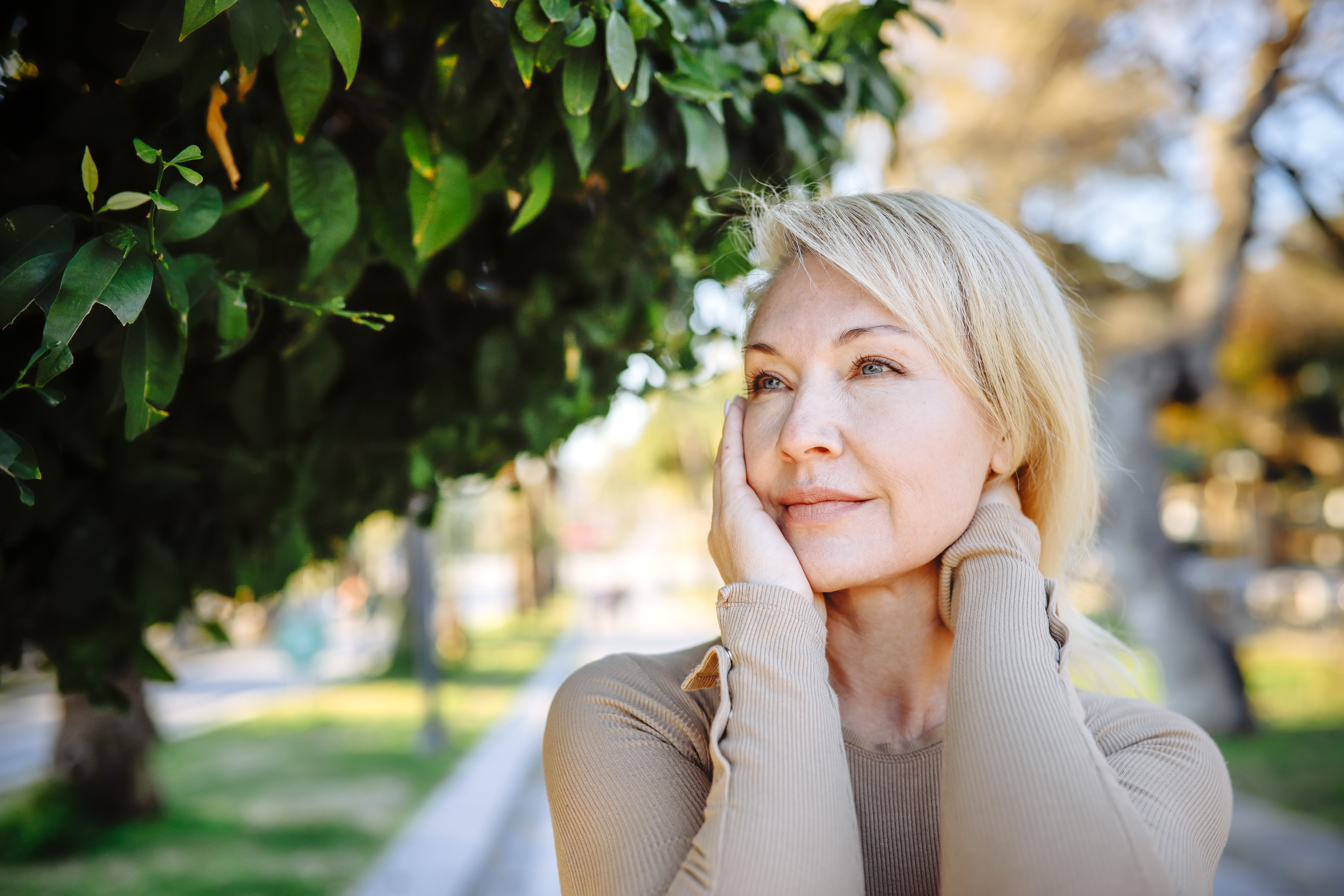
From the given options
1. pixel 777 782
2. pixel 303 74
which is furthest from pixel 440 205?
pixel 777 782

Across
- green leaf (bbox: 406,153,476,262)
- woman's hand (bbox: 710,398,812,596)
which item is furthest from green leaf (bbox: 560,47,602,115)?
woman's hand (bbox: 710,398,812,596)

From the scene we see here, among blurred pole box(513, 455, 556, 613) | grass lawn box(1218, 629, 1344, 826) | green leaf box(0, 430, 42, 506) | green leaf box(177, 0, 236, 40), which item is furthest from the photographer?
blurred pole box(513, 455, 556, 613)

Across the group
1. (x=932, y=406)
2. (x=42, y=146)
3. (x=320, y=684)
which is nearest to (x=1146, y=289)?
(x=932, y=406)

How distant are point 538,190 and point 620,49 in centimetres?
28

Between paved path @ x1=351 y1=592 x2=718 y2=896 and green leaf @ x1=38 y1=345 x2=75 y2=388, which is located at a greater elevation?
green leaf @ x1=38 y1=345 x2=75 y2=388

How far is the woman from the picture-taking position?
124cm

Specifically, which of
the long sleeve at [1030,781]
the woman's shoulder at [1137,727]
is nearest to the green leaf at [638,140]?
the long sleeve at [1030,781]

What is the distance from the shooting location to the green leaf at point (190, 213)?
1.22m

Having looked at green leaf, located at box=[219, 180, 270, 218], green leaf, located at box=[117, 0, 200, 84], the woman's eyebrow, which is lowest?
the woman's eyebrow

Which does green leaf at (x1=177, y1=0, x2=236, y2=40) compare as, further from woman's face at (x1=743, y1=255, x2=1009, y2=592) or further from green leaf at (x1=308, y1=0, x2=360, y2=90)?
woman's face at (x1=743, y1=255, x2=1009, y2=592)

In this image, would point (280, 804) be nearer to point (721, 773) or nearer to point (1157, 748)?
point (721, 773)

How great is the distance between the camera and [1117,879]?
1.16 meters

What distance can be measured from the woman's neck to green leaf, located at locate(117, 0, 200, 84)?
137cm

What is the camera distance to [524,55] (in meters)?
1.30
